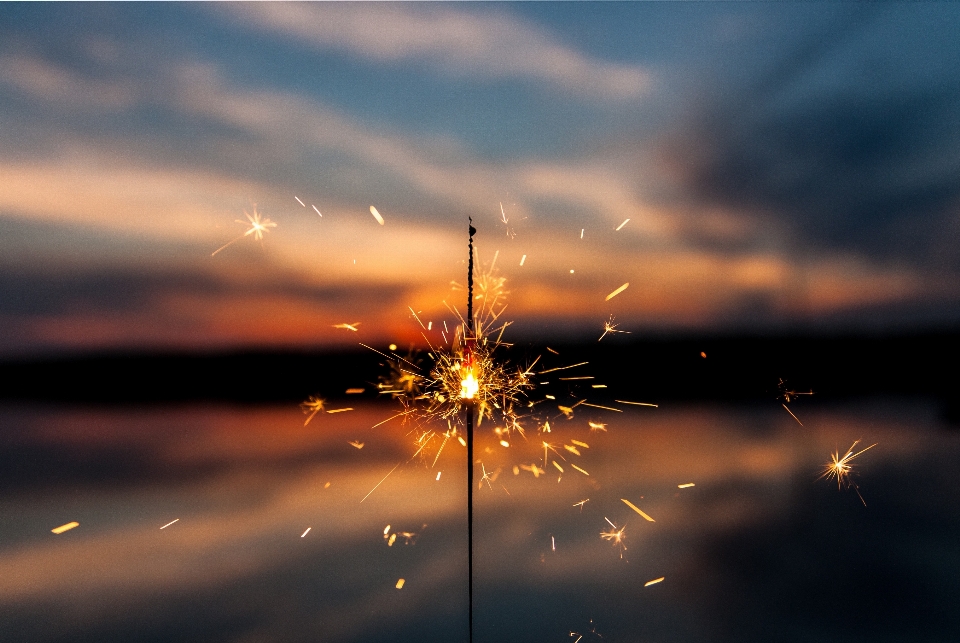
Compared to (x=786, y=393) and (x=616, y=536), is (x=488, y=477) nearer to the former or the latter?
(x=616, y=536)

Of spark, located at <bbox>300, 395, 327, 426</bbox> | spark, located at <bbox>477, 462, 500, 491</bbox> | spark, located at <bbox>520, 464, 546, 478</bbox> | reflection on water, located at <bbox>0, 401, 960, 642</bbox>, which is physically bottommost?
reflection on water, located at <bbox>0, 401, 960, 642</bbox>

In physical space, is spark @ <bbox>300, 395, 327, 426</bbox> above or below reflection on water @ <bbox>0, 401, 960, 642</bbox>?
above

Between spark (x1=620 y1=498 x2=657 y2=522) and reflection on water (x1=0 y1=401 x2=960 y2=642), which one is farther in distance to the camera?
spark (x1=620 y1=498 x2=657 y2=522)

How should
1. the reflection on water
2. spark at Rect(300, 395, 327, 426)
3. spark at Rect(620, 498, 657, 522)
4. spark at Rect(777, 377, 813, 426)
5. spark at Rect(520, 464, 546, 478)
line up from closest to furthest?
the reflection on water < spark at Rect(620, 498, 657, 522) < spark at Rect(520, 464, 546, 478) < spark at Rect(300, 395, 327, 426) < spark at Rect(777, 377, 813, 426)

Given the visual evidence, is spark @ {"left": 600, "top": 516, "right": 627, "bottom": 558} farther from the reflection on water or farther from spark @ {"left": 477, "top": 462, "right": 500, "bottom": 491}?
spark @ {"left": 477, "top": 462, "right": 500, "bottom": 491}

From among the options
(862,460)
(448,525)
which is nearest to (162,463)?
(448,525)

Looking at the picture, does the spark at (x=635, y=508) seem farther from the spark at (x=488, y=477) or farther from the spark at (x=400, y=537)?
the spark at (x=400, y=537)

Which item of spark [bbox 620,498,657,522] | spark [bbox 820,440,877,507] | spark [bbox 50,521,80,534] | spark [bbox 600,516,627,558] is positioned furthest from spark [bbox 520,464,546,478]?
spark [bbox 50,521,80,534]
